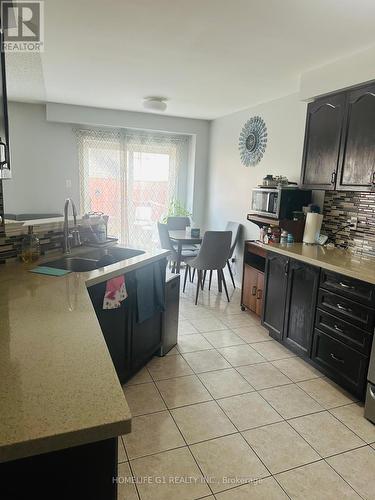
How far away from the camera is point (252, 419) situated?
6.75 ft

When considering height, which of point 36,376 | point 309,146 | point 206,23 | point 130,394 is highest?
point 206,23

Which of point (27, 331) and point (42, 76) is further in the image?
point (42, 76)

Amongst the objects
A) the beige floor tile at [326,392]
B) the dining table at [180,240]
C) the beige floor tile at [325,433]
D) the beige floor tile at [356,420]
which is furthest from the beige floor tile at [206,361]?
the dining table at [180,240]

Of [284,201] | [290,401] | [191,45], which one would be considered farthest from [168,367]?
[191,45]

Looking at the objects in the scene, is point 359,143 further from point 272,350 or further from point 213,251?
point 213,251

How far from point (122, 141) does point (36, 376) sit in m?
4.95

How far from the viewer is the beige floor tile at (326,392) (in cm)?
227

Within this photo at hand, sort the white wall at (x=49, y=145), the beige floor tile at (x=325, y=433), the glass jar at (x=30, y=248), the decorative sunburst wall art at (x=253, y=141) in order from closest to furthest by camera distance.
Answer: the beige floor tile at (x=325, y=433) < the glass jar at (x=30, y=248) < the decorative sunburst wall art at (x=253, y=141) < the white wall at (x=49, y=145)

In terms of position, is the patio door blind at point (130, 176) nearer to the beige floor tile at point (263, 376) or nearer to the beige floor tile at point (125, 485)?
the beige floor tile at point (263, 376)

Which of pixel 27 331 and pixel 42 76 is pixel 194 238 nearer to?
pixel 42 76

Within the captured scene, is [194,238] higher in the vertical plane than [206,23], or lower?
lower

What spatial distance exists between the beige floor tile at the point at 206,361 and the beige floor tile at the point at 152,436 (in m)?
0.63

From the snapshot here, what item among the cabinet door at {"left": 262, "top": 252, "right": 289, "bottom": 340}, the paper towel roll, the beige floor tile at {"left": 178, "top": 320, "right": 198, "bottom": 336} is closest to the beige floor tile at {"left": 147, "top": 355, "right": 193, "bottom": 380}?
the beige floor tile at {"left": 178, "top": 320, "right": 198, "bottom": 336}

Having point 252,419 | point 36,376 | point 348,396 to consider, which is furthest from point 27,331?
point 348,396
